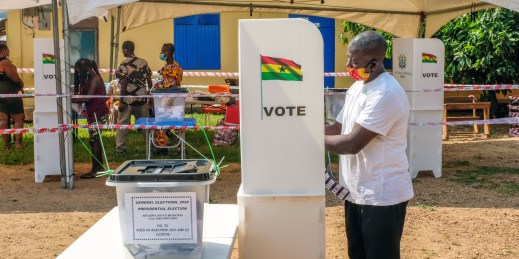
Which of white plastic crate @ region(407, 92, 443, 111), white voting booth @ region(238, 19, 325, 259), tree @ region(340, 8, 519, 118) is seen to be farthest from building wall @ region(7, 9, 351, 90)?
white voting booth @ region(238, 19, 325, 259)

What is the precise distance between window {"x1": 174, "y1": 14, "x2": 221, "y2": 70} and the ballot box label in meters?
14.1

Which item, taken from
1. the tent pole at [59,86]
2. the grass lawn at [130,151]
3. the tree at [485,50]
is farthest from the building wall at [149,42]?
the tent pole at [59,86]

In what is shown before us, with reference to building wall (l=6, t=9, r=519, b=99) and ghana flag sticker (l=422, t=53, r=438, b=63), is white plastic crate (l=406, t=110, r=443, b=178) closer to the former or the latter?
ghana flag sticker (l=422, t=53, r=438, b=63)

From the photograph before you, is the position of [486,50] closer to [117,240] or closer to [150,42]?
[150,42]

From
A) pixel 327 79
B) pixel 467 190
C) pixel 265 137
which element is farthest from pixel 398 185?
pixel 327 79

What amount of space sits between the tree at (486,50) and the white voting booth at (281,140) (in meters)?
11.9

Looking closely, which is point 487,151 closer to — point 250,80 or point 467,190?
point 467,190

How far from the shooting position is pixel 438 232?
245 inches

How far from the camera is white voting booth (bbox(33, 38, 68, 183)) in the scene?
8352 millimetres

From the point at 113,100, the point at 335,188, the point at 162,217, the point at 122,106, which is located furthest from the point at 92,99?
the point at 162,217

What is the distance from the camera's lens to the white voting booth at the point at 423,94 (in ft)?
28.6

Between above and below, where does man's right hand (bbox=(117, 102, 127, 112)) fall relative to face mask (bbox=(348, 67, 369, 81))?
below

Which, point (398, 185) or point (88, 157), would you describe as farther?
point (88, 157)

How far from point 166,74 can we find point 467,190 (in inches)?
181
